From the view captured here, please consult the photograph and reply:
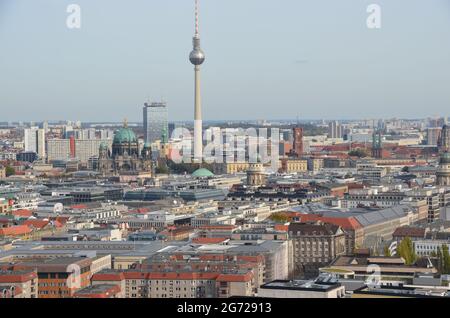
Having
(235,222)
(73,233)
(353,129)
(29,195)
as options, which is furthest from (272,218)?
(353,129)

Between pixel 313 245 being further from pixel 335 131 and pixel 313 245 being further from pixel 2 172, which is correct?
pixel 335 131

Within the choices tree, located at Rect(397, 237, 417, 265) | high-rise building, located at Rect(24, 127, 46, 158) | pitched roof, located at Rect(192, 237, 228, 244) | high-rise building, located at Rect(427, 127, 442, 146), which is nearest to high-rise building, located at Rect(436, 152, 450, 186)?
tree, located at Rect(397, 237, 417, 265)

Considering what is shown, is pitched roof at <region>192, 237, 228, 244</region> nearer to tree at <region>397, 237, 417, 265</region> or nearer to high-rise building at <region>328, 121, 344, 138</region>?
tree at <region>397, 237, 417, 265</region>

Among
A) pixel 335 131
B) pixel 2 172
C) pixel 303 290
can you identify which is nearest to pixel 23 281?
pixel 303 290

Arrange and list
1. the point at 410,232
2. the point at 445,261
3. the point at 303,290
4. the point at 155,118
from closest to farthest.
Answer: the point at 303,290 < the point at 445,261 < the point at 410,232 < the point at 155,118
